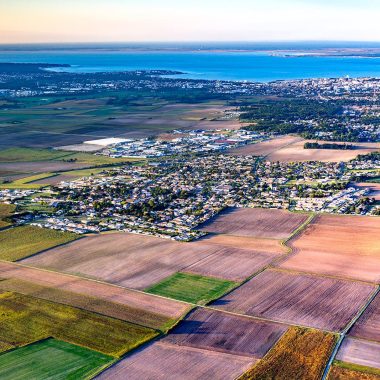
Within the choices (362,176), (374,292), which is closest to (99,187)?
(362,176)

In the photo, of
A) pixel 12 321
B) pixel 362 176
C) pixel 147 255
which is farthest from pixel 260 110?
pixel 12 321

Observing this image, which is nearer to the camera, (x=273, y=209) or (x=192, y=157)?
(x=273, y=209)

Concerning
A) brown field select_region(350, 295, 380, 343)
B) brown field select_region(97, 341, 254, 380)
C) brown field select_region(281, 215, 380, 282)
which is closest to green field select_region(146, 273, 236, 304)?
brown field select_region(281, 215, 380, 282)

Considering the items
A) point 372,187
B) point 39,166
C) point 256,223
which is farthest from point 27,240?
point 372,187

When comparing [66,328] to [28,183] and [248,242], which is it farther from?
[28,183]

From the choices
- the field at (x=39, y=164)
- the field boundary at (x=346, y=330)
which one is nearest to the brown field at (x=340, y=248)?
the field boundary at (x=346, y=330)

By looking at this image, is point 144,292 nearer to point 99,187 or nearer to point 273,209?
point 273,209

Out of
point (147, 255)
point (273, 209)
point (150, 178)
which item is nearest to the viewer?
point (147, 255)

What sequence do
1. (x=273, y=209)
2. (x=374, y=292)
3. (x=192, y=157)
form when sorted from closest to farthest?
(x=374, y=292) < (x=273, y=209) < (x=192, y=157)
